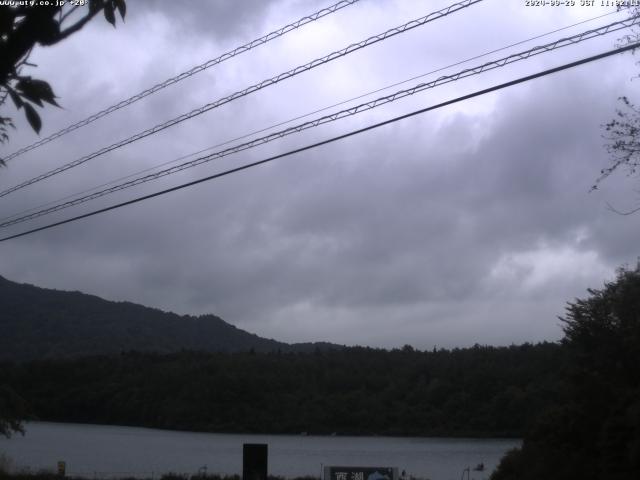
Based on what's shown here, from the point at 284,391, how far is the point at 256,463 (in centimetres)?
5955

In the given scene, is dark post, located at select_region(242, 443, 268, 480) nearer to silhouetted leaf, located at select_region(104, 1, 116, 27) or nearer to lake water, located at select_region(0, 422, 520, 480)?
silhouetted leaf, located at select_region(104, 1, 116, 27)

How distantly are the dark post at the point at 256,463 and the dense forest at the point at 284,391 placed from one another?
1299 inches

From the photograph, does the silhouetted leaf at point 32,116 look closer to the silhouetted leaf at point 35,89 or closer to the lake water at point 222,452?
the silhouetted leaf at point 35,89

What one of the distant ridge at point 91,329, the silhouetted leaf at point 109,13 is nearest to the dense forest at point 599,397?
the silhouetted leaf at point 109,13

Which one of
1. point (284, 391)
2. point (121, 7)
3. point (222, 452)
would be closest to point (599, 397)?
point (121, 7)

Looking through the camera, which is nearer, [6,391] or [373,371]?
[6,391]

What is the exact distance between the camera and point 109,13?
15.8 ft

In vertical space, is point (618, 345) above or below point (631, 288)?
below

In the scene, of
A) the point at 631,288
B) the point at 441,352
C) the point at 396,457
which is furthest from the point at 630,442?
the point at 441,352

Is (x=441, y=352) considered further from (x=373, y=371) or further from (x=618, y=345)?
(x=618, y=345)

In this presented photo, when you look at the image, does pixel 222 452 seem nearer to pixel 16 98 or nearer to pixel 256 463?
pixel 256 463

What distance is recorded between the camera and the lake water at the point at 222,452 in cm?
4675

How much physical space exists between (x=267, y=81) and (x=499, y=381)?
129 ft

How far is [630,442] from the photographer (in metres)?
17.2
